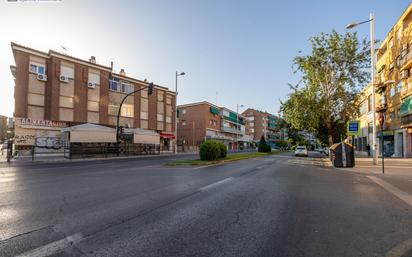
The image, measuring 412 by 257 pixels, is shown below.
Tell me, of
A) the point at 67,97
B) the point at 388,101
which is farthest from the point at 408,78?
the point at 67,97

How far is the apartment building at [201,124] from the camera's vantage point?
2242 inches

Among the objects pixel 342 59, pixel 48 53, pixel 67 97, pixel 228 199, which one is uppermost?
pixel 48 53

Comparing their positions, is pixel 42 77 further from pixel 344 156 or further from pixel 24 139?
pixel 344 156

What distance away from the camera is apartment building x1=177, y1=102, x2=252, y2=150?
56938 mm

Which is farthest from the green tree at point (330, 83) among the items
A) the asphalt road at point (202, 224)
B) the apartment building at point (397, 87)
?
the asphalt road at point (202, 224)

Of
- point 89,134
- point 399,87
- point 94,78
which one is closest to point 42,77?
point 94,78

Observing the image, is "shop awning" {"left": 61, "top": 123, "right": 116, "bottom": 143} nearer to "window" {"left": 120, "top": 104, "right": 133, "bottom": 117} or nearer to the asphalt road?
"window" {"left": 120, "top": 104, "right": 133, "bottom": 117}

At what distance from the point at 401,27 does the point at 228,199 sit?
32750mm

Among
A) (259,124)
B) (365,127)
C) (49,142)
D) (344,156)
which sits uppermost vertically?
(259,124)

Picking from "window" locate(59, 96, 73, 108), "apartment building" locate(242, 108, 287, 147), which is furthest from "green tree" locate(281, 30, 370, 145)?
"apartment building" locate(242, 108, 287, 147)

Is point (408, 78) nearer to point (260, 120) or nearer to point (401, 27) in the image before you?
point (401, 27)

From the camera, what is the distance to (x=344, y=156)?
50.0 feet

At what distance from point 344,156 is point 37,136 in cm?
3146

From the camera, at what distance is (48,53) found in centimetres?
2705
